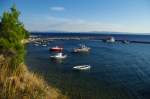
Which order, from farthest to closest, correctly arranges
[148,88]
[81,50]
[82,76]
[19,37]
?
[81,50] < [82,76] < [148,88] < [19,37]

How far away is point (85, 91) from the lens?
99.1 ft

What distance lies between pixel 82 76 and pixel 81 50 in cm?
4206

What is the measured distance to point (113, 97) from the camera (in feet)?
94.8

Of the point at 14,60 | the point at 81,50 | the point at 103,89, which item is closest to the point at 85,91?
the point at 103,89

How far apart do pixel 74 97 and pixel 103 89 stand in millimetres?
6856

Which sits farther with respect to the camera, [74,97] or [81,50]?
[81,50]

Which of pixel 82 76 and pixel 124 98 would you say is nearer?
pixel 124 98

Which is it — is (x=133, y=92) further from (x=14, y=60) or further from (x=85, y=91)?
(x=14, y=60)

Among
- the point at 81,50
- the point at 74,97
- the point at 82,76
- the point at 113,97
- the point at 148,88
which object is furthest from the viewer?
the point at 81,50

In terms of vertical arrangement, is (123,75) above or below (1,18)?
below

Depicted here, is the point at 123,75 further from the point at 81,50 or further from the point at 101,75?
the point at 81,50

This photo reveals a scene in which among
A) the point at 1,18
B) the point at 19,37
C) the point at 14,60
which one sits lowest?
the point at 14,60

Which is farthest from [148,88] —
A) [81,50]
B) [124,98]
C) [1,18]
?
[81,50]

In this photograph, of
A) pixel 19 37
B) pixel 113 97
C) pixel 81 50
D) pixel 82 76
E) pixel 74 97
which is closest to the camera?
pixel 74 97
